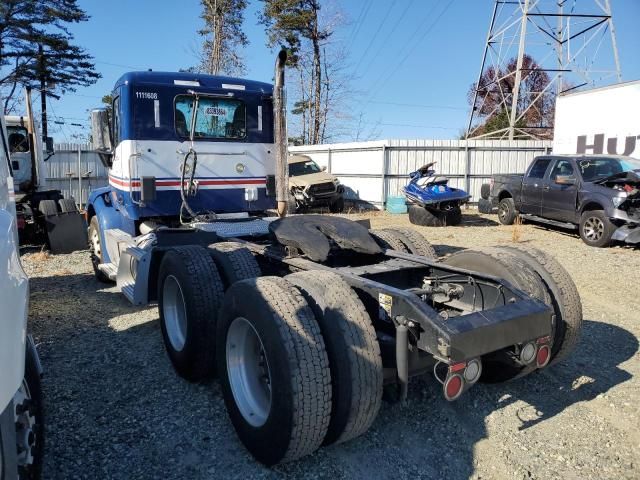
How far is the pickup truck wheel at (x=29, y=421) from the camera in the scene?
228 cm

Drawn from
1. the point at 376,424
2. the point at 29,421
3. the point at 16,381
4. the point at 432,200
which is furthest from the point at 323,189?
the point at 16,381

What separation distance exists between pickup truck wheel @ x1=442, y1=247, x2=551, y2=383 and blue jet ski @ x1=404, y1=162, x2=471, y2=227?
32.5 ft

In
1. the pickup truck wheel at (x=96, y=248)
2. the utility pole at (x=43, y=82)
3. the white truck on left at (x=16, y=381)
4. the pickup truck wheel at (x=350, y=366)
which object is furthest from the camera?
the utility pole at (x=43, y=82)

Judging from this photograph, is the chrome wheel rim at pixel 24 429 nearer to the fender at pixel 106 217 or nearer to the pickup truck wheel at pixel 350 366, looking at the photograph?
the pickup truck wheel at pixel 350 366

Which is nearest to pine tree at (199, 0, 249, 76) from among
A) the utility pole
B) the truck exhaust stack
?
the utility pole

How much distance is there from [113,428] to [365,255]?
2398mm

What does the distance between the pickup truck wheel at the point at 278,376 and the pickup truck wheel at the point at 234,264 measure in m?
0.73

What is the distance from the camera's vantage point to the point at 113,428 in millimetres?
3564

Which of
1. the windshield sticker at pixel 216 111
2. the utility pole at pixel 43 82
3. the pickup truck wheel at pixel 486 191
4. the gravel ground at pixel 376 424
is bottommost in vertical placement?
the gravel ground at pixel 376 424

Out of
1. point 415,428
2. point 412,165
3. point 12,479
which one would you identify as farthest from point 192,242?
point 412,165

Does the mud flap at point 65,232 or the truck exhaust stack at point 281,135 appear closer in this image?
the truck exhaust stack at point 281,135

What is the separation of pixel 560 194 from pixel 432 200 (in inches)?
124

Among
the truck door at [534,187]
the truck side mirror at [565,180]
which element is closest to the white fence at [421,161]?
the truck door at [534,187]

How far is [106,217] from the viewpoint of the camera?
7.04 m
